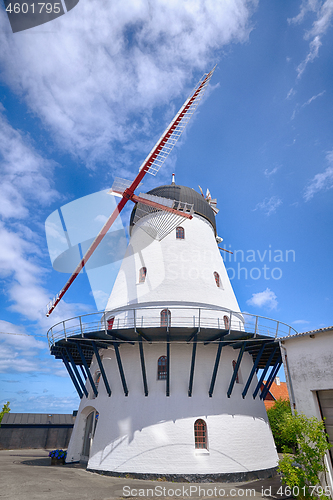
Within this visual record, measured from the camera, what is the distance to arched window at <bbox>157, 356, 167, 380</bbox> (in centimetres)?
1547

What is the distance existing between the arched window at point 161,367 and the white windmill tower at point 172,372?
0.05m

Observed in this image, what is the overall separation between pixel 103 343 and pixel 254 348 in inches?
340

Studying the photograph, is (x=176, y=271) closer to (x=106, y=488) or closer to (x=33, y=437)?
(x=106, y=488)

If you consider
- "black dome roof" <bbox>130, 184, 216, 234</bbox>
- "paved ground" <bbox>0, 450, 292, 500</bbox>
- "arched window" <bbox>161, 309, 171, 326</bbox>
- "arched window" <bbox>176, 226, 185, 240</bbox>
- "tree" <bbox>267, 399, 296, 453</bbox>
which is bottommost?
"paved ground" <bbox>0, 450, 292, 500</bbox>

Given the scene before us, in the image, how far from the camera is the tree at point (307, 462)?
30.9 ft

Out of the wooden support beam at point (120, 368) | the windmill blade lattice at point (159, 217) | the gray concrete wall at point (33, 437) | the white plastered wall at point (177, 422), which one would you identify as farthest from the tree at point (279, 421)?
the gray concrete wall at point (33, 437)

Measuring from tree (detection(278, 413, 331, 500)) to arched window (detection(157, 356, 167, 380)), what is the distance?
275 inches

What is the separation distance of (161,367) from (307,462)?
7847 mm

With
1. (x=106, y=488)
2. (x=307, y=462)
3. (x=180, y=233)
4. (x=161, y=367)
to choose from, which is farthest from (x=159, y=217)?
(x=307, y=462)

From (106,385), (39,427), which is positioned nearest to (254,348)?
(106,385)

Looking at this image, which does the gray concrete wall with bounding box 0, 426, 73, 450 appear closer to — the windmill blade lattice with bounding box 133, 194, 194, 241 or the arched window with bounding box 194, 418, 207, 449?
the arched window with bounding box 194, 418, 207, 449

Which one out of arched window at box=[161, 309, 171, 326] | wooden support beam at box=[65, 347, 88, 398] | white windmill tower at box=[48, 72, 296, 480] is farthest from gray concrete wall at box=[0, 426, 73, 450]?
arched window at box=[161, 309, 171, 326]

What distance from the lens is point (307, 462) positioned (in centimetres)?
956

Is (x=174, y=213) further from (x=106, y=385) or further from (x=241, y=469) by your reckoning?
(x=241, y=469)
